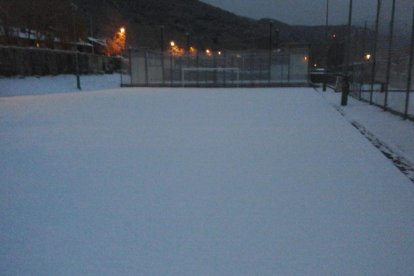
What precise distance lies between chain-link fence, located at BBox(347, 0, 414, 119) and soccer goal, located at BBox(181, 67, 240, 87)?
14961mm

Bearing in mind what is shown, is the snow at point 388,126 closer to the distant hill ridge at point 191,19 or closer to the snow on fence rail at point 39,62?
the snow on fence rail at point 39,62

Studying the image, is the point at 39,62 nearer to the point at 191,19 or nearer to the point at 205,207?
the point at 205,207

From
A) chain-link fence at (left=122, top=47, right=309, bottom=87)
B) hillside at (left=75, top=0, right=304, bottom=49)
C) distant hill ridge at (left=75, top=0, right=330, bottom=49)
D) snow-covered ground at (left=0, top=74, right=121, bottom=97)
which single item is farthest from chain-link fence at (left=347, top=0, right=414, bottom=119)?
hillside at (left=75, top=0, right=304, bottom=49)

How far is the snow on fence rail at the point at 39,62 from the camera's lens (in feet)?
87.8

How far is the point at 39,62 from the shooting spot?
29734mm

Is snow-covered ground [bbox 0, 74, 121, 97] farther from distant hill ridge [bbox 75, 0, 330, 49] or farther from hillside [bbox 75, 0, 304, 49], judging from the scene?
hillside [bbox 75, 0, 304, 49]

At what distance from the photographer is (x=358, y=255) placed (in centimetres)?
316

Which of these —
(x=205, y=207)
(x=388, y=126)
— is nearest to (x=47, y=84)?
(x=388, y=126)

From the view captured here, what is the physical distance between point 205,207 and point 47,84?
2689 cm

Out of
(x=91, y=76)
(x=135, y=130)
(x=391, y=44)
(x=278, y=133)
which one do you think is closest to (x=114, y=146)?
(x=135, y=130)

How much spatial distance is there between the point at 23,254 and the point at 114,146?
4725 mm

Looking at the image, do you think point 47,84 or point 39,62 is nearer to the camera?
point 47,84

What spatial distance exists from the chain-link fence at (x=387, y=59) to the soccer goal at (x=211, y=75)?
14961 millimetres

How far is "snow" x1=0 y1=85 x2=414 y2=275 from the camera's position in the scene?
10.3 ft
